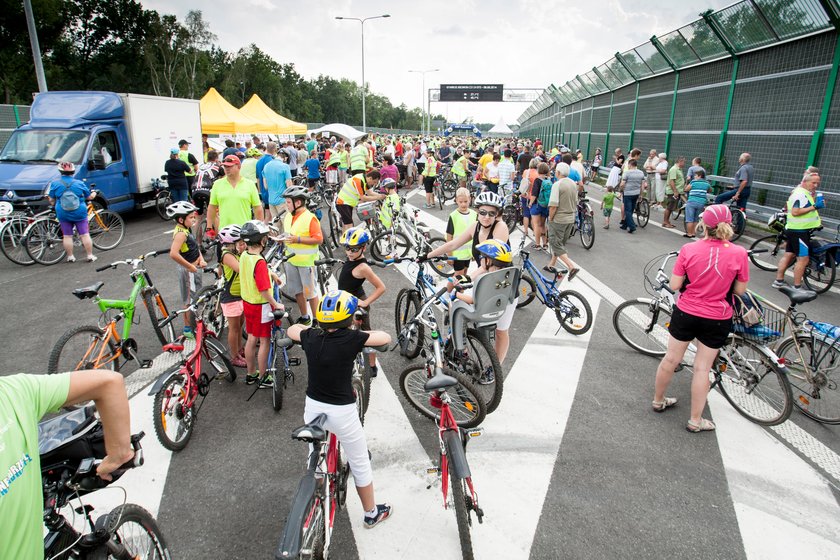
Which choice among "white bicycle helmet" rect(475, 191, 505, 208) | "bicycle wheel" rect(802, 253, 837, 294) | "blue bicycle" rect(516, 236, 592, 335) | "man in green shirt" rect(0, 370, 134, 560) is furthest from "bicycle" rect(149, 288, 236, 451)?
"bicycle wheel" rect(802, 253, 837, 294)

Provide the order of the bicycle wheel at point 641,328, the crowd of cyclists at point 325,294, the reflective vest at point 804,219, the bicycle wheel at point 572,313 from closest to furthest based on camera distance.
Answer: the crowd of cyclists at point 325,294 < the bicycle wheel at point 641,328 < the bicycle wheel at point 572,313 < the reflective vest at point 804,219

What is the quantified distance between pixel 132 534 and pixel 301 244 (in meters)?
3.83

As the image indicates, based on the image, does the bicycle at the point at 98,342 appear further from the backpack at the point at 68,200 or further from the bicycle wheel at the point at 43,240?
the bicycle wheel at the point at 43,240

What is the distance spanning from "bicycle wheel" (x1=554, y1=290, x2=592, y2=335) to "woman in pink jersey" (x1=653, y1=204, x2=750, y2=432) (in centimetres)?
199

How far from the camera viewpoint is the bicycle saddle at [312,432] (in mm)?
2777

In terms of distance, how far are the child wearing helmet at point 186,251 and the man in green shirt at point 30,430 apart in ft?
11.7

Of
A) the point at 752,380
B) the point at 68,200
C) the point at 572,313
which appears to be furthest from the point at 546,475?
the point at 68,200

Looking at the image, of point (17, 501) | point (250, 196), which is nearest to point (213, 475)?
point (17, 501)

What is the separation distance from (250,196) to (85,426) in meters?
5.03

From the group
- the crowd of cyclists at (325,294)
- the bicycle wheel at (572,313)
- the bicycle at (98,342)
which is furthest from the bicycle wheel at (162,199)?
the bicycle wheel at (572,313)

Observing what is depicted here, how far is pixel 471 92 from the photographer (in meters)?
64.8

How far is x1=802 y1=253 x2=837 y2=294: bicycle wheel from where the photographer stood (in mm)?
8094

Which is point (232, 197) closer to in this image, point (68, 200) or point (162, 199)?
point (68, 200)

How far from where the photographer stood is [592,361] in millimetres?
5773
